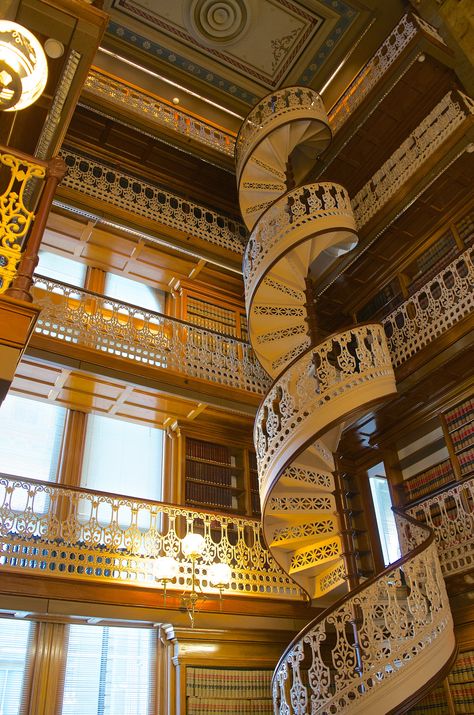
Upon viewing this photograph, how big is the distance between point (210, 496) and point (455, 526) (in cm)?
268

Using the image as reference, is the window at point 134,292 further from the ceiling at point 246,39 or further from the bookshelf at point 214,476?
the ceiling at point 246,39

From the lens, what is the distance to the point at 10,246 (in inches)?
118

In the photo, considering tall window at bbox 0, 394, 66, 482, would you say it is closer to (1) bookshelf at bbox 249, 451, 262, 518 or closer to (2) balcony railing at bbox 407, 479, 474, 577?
(1) bookshelf at bbox 249, 451, 262, 518

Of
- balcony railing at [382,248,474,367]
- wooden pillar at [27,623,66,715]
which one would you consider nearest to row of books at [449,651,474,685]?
balcony railing at [382,248,474,367]

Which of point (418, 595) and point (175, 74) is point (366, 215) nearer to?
point (175, 74)

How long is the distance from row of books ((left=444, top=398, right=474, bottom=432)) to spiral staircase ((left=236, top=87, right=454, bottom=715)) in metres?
1.13

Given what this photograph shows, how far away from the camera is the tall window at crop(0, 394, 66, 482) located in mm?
6305

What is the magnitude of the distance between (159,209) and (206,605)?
465 centimetres

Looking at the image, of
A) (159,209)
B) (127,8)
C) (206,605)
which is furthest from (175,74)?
(206,605)

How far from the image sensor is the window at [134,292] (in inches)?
317

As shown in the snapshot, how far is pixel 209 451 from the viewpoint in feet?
24.3

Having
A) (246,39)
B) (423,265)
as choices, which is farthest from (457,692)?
(246,39)

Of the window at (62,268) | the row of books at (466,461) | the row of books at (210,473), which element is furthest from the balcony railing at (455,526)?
the window at (62,268)

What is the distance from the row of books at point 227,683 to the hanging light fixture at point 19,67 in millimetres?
4798
